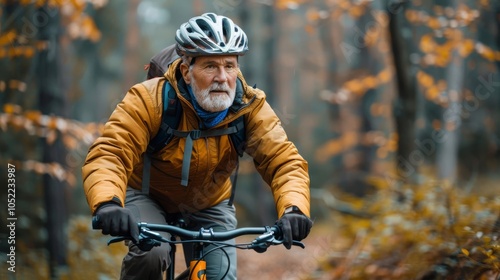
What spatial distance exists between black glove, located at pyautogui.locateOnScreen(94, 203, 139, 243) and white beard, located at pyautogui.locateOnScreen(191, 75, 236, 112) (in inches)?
40.5

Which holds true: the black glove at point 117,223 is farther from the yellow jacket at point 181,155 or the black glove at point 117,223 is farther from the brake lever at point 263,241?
the brake lever at point 263,241

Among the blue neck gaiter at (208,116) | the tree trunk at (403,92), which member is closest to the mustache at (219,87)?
the blue neck gaiter at (208,116)

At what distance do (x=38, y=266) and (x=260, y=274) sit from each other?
381 centimetres

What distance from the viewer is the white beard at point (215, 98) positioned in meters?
4.21

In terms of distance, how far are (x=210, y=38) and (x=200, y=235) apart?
134 centimetres

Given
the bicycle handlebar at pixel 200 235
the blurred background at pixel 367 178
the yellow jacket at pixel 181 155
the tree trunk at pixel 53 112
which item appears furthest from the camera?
the tree trunk at pixel 53 112

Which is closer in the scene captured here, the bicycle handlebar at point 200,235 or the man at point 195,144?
the bicycle handlebar at point 200,235

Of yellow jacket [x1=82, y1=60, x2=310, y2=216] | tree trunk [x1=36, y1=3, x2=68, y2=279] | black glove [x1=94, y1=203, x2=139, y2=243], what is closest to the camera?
black glove [x1=94, y1=203, x2=139, y2=243]

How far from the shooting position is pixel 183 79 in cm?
447

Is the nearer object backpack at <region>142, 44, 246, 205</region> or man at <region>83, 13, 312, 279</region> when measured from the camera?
man at <region>83, 13, 312, 279</region>

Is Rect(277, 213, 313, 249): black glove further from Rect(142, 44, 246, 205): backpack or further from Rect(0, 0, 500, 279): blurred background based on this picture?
Rect(0, 0, 500, 279): blurred background

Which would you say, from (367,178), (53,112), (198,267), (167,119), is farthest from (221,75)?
(367,178)

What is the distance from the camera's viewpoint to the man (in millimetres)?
4027

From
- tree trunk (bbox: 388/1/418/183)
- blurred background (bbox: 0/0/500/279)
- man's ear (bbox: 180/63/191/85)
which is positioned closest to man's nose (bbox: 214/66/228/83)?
man's ear (bbox: 180/63/191/85)
